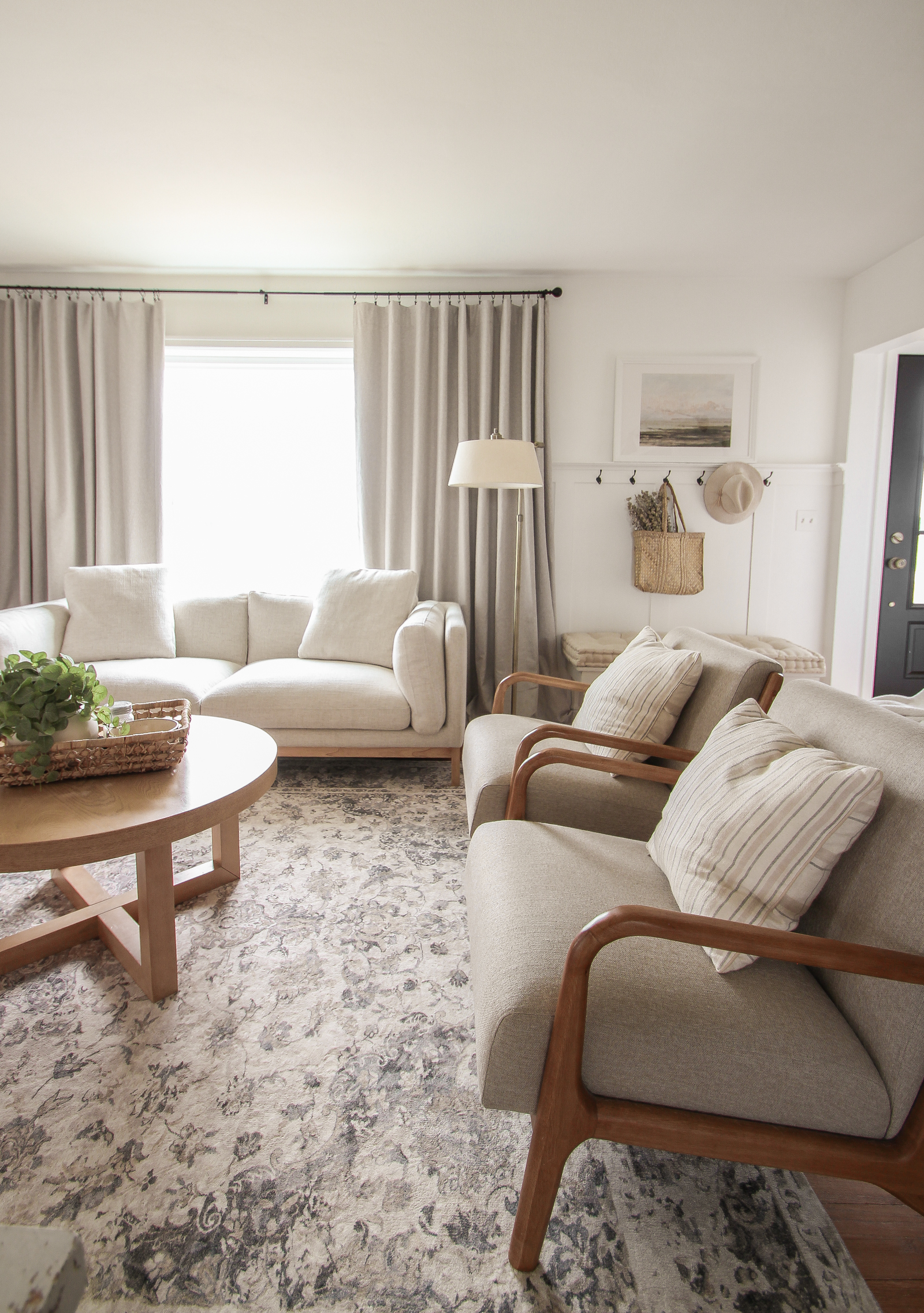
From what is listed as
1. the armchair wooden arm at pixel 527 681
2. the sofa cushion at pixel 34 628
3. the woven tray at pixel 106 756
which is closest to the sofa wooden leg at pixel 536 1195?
the woven tray at pixel 106 756

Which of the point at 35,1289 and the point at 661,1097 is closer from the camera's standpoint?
the point at 35,1289

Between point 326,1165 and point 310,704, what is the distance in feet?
6.38

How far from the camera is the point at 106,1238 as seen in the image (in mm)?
1113

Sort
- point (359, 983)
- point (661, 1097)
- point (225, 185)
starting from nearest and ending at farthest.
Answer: point (661, 1097)
point (359, 983)
point (225, 185)

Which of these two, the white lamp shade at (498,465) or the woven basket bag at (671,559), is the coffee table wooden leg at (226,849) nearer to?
the white lamp shade at (498,465)

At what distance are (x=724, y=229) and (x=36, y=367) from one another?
3.59 m

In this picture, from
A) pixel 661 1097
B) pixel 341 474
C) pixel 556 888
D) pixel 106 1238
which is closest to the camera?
pixel 661 1097

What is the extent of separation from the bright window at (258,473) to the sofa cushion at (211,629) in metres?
0.33

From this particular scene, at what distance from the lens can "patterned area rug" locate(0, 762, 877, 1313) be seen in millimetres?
1059

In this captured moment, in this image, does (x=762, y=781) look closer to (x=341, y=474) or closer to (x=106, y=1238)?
(x=106, y=1238)

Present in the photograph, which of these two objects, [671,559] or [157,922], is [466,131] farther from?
[157,922]

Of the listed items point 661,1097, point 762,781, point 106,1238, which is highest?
point 762,781

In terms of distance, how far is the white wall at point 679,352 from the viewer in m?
3.85

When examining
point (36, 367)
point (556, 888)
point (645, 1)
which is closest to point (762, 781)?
point (556, 888)
